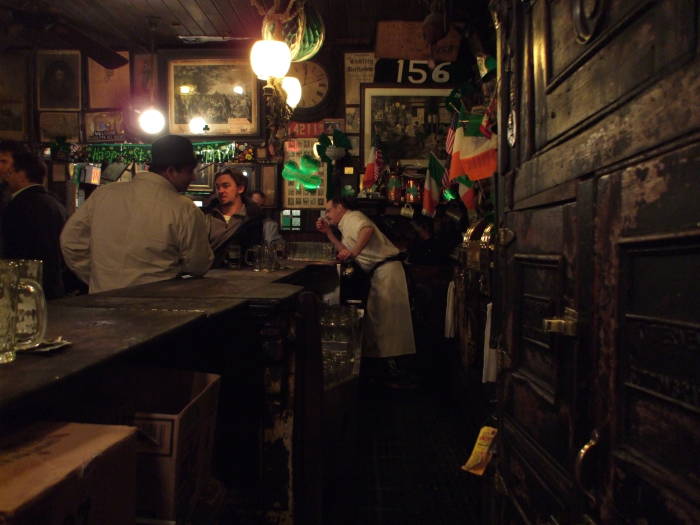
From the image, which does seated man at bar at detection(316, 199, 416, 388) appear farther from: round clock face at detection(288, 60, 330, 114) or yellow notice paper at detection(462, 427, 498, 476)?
yellow notice paper at detection(462, 427, 498, 476)

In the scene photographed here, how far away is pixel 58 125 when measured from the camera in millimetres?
7180

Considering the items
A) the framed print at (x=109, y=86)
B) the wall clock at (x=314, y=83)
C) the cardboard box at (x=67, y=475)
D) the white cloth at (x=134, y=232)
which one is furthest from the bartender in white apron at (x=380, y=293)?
the cardboard box at (x=67, y=475)

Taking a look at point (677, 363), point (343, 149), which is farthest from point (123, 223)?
point (343, 149)

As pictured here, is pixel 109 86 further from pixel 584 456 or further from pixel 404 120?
pixel 584 456

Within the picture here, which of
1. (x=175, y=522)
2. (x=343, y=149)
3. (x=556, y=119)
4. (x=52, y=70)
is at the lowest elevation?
(x=175, y=522)

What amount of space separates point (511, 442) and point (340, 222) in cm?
376

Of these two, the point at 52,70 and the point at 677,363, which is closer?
the point at 677,363

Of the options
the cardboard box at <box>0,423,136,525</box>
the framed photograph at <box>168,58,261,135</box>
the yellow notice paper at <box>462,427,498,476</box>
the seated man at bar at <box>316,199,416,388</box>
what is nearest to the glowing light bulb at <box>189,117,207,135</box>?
the framed photograph at <box>168,58,261,135</box>

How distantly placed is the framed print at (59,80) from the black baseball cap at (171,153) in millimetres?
5256

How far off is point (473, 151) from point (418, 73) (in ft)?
11.8

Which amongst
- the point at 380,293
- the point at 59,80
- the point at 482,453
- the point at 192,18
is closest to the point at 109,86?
the point at 59,80

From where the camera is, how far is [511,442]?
7.23 ft

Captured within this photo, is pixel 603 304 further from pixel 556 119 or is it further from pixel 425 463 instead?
pixel 425 463

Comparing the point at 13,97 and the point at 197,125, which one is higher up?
the point at 13,97
